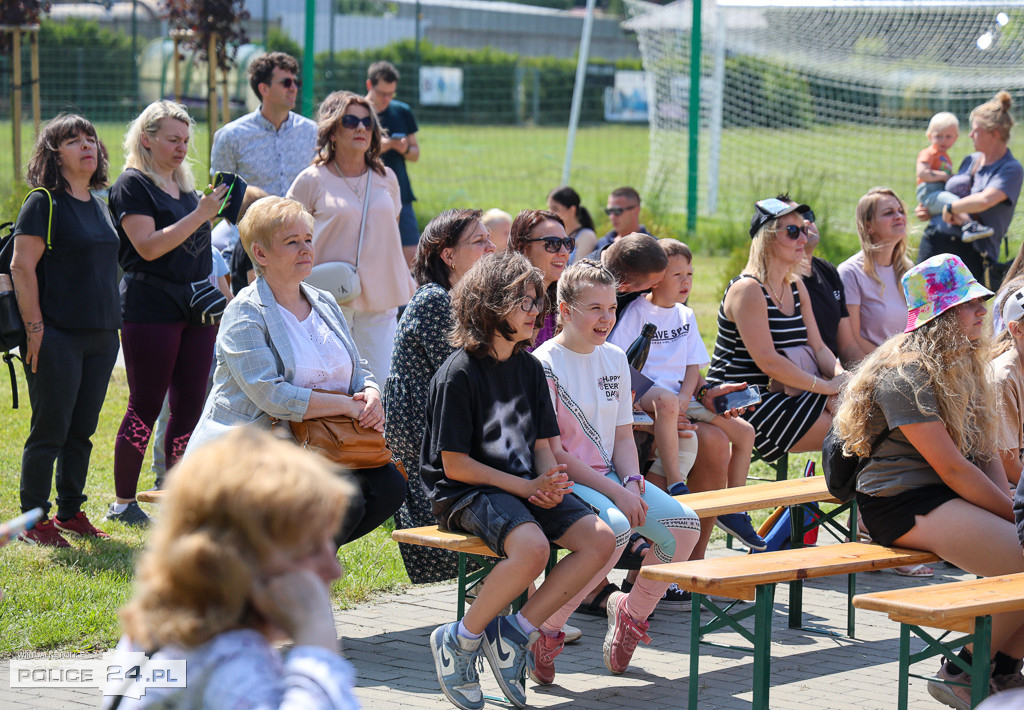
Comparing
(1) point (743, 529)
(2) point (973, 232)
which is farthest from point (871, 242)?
(2) point (973, 232)

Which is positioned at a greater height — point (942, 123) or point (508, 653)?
point (942, 123)

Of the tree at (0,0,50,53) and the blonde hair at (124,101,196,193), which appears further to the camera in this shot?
the tree at (0,0,50,53)

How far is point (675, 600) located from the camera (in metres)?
5.55

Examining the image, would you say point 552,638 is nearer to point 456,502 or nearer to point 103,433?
point 456,502

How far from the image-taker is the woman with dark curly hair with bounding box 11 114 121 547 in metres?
5.43

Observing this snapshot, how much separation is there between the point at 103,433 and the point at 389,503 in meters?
4.10

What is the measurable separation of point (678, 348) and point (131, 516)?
9.44 feet

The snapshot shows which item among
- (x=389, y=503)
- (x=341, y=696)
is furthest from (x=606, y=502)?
(x=341, y=696)

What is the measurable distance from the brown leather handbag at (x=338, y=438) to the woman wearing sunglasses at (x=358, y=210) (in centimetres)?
189

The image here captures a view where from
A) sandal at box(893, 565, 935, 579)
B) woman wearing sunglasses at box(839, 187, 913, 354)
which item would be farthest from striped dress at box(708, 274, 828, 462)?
sandal at box(893, 565, 935, 579)

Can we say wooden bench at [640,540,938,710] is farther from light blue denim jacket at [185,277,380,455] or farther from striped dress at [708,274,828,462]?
striped dress at [708,274,828,462]

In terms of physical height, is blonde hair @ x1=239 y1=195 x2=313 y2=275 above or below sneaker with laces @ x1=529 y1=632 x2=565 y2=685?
above

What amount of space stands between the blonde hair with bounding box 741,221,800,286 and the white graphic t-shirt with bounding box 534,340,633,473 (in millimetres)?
1633

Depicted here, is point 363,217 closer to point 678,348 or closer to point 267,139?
point 267,139
